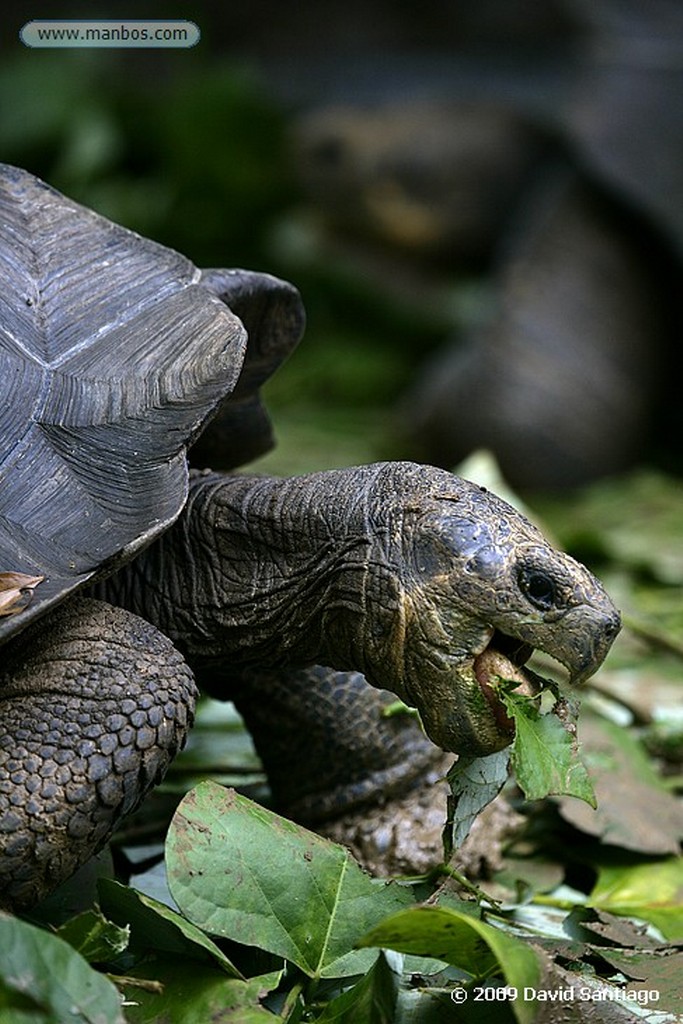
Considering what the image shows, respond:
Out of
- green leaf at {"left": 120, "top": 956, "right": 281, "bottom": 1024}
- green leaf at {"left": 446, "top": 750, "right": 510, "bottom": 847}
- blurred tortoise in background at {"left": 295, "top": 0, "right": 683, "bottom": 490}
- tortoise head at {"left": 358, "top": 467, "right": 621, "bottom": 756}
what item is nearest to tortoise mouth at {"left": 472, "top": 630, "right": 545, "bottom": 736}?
tortoise head at {"left": 358, "top": 467, "right": 621, "bottom": 756}

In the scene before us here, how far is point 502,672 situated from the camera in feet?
5.39

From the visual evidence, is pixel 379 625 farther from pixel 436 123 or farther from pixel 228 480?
pixel 436 123

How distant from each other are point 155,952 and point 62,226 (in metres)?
0.95

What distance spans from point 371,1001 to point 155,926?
0.26 meters

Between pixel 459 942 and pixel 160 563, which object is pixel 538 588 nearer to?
pixel 459 942

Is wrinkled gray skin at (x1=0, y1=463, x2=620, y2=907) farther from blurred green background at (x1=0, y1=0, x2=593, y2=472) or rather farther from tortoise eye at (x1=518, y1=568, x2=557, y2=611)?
blurred green background at (x1=0, y1=0, x2=593, y2=472)

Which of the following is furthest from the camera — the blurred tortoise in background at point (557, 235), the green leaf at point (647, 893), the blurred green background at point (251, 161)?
the blurred green background at point (251, 161)

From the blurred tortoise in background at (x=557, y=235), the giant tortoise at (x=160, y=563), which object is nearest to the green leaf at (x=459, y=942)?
the giant tortoise at (x=160, y=563)

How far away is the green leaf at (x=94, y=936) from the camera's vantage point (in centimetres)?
149

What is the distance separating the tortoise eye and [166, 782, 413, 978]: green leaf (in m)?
0.37

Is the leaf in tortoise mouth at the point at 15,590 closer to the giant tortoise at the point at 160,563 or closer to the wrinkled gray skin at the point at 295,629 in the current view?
the giant tortoise at the point at 160,563

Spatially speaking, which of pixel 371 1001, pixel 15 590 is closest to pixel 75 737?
pixel 15 590

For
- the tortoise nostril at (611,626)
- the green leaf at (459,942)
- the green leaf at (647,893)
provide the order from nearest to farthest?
the green leaf at (459,942) < the tortoise nostril at (611,626) < the green leaf at (647,893)

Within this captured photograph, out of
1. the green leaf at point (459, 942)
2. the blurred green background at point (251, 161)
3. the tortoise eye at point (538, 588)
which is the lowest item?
the blurred green background at point (251, 161)
